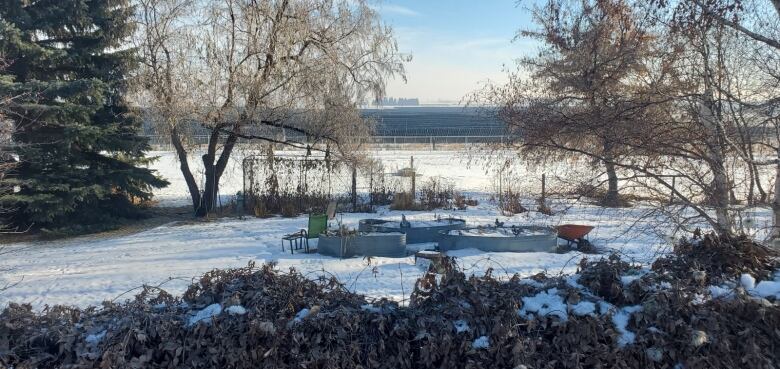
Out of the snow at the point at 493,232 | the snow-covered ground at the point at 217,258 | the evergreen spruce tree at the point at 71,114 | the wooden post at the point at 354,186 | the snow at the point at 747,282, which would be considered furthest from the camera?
the wooden post at the point at 354,186

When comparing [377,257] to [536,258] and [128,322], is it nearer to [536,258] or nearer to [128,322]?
[536,258]

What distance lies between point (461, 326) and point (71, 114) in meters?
13.6

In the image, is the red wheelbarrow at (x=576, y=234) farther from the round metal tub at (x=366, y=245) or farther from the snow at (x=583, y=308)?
the snow at (x=583, y=308)

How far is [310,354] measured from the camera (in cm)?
304

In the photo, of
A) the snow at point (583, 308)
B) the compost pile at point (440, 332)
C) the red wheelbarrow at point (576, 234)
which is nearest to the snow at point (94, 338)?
Answer: the compost pile at point (440, 332)

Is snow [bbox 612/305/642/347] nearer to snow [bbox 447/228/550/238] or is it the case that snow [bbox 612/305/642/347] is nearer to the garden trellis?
snow [bbox 447/228/550/238]

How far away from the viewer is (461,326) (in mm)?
3098

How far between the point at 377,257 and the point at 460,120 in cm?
5287

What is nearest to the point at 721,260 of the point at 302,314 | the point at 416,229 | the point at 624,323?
the point at 624,323

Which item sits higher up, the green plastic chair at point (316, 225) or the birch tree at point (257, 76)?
the birch tree at point (257, 76)

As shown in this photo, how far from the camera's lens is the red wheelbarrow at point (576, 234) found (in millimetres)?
10984

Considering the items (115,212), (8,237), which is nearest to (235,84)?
(115,212)

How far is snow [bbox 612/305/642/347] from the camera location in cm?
301

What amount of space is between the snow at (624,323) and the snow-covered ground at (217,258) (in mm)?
2564
